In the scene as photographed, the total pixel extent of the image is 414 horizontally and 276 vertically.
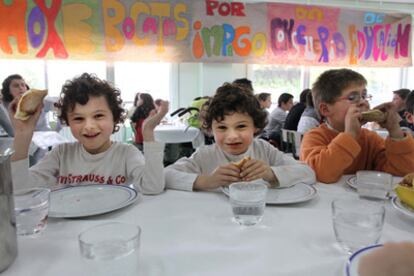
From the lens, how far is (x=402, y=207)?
69cm

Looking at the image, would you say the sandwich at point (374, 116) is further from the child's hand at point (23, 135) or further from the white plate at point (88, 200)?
the child's hand at point (23, 135)

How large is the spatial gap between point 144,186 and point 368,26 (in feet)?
16.2

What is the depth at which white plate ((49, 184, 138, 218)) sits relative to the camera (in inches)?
27.3

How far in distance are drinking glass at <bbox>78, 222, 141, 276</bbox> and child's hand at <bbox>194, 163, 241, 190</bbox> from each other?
399 mm

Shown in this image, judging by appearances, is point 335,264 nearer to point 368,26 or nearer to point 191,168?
point 191,168

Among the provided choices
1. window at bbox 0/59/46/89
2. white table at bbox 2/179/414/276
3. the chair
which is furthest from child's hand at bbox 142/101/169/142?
window at bbox 0/59/46/89

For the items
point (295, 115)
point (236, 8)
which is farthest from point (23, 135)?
point (236, 8)

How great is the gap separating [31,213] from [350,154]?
94 centimetres

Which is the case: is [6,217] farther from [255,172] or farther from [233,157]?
[233,157]

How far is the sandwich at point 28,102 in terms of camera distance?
35.4 inches

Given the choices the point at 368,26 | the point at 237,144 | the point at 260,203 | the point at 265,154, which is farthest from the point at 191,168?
the point at 368,26

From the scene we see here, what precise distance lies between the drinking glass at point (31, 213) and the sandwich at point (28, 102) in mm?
358

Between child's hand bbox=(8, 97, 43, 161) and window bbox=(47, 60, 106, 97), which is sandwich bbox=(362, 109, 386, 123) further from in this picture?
window bbox=(47, 60, 106, 97)

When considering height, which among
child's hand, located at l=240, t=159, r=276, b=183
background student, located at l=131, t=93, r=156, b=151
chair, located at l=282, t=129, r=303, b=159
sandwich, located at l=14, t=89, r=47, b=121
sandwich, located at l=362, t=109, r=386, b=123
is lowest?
chair, located at l=282, t=129, r=303, b=159
